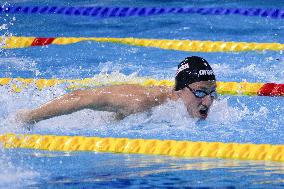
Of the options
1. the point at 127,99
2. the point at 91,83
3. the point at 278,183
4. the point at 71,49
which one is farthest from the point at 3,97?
the point at 278,183

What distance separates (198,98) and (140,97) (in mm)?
345

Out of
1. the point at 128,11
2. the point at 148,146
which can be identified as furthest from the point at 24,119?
the point at 128,11

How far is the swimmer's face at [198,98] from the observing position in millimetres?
4977

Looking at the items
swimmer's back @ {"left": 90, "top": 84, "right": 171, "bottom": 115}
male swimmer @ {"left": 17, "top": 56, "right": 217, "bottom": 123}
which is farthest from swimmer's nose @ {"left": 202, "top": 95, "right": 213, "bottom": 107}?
swimmer's back @ {"left": 90, "top": 84, "right": 171, "bottom": 115}

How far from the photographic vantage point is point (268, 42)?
791 centimetres

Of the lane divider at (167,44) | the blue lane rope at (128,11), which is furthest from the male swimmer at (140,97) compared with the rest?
the blue lane rope at (128,11)

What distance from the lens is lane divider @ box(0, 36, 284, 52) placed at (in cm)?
765

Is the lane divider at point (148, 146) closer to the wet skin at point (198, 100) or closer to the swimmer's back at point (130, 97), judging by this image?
the swimmer's back at point (130, 97)

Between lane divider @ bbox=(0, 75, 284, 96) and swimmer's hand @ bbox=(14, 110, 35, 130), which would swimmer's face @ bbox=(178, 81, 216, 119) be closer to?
swimmer's hand @ bbox=(14, 110, 35, 130)

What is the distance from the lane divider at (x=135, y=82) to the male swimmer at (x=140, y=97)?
1156mm

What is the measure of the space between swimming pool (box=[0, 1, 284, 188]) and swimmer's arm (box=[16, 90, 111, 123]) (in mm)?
130

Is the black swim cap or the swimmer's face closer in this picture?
the swimmer's face

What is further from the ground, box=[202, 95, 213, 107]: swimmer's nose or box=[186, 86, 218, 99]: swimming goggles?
box=[186, 86, 218, 99]: swimming goggles

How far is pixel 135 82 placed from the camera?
659 centimetres
